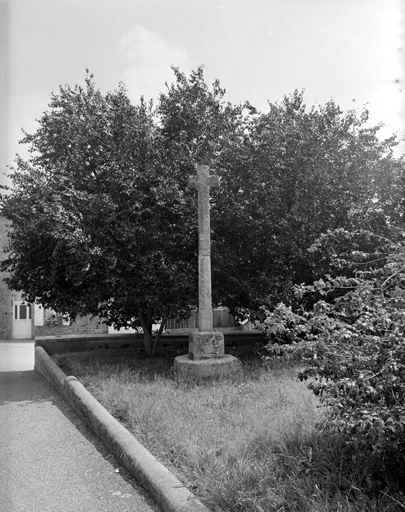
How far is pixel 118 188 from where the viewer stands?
988 cm

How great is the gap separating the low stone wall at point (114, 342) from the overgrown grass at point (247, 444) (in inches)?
233

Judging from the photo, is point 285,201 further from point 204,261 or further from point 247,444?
point 247,444

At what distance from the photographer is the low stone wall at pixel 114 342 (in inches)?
514

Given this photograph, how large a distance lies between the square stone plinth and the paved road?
2.26 metres

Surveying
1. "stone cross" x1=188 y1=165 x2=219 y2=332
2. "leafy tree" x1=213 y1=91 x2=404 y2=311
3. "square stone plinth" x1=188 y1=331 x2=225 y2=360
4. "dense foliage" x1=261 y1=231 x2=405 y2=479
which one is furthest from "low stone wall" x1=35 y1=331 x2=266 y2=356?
"dense foliage" x1=261 y1=231 x2=405 y2=479

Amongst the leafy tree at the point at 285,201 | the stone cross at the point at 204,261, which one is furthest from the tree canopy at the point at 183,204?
the stone cross at the point at 204,261

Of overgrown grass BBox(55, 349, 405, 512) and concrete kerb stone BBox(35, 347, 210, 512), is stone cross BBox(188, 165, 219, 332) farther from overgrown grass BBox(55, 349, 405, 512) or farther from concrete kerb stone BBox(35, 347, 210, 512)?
concrete kerb stone BBox(35, 347, 210, 512)

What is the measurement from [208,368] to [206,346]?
547 mm

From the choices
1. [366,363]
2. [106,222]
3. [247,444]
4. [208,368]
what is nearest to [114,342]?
[106,222]

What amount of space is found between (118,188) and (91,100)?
374cm

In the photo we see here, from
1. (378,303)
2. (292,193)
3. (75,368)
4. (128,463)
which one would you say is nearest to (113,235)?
(75,368)

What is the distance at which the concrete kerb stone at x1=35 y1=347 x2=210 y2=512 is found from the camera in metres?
3.40

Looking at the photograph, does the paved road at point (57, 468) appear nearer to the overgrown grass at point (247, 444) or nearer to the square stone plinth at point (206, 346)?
the overgrown grass at point (247, 444)

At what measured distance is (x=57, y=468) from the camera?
4.46m
